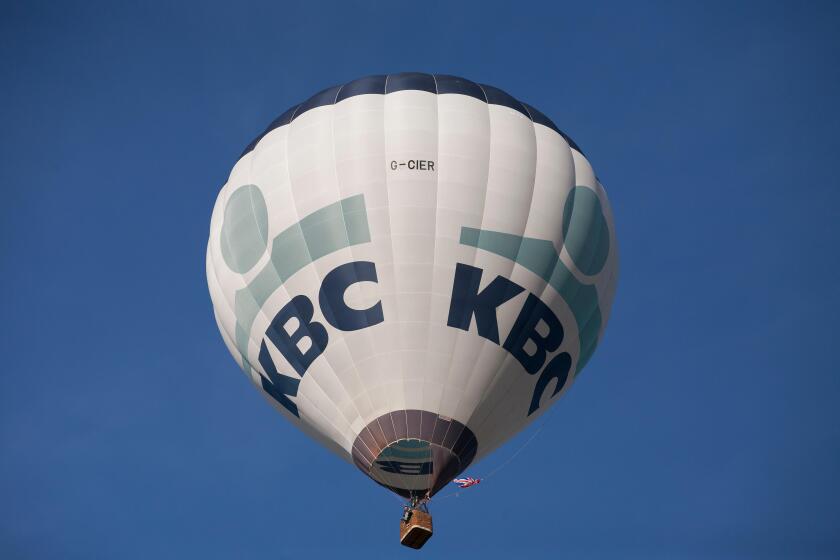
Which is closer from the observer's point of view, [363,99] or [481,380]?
[481,380]

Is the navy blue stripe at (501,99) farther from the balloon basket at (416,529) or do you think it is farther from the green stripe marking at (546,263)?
the balloon basket at (416,529)

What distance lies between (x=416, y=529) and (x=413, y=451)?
1113 millimetres

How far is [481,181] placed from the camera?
1828 cm

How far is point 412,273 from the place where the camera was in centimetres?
1777

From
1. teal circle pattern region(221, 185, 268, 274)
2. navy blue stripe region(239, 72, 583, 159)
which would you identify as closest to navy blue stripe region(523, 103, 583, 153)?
navy blue stripe region(239, 72, 583, 159)

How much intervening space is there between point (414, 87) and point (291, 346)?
430 centimetres

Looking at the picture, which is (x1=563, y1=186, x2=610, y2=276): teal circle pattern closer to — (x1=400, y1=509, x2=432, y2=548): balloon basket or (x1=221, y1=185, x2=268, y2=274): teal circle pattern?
(x1=400, y1=509, x2=432, y2=548): balloon basket

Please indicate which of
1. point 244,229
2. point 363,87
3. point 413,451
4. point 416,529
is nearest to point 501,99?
point 363,87

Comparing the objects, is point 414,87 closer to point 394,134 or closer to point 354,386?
point 394,134

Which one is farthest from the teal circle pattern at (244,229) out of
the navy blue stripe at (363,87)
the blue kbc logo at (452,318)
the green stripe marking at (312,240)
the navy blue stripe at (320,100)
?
the navy blue stripe at (363,87)

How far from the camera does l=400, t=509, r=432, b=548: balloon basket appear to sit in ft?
58.8

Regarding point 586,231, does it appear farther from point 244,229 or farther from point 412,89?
point 244,229

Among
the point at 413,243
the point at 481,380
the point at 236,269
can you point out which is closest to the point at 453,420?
the point at 481,380

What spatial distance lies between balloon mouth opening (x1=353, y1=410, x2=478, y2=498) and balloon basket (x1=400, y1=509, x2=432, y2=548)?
12.7 inches
